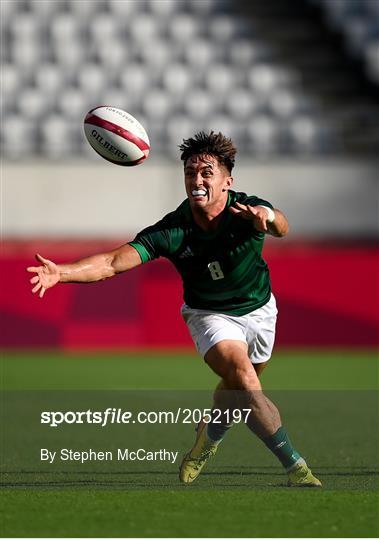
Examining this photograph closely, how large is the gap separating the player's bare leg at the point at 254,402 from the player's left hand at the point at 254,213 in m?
0.68

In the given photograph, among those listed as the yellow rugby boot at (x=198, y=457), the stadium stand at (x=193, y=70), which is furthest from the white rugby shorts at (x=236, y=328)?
the stadium stand at (x=193, y=70)

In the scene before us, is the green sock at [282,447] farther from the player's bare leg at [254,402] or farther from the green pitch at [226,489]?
the green pitch at [226,489]

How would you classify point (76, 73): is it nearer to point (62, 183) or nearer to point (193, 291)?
point (62, 183)

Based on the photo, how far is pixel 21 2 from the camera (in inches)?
897

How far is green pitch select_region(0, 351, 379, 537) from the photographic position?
225 inches

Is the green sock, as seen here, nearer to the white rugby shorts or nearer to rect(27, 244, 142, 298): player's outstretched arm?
the white rugby shorts

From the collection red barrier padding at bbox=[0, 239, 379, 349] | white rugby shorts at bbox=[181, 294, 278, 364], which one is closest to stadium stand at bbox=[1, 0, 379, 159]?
red barrier padding at bbox=[0, 239, 379, 349]

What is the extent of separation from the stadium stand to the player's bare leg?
13.4 meters

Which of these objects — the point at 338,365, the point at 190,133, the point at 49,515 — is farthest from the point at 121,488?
the point at 190,133

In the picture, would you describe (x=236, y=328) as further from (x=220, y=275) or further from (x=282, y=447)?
(x=282, y=447)

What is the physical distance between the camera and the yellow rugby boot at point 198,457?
7234 millimetres

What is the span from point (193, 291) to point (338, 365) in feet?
30.2

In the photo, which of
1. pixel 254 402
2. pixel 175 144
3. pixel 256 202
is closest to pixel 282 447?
pixel 254 402

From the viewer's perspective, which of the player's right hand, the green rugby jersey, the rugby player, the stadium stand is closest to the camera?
the player's right hand
